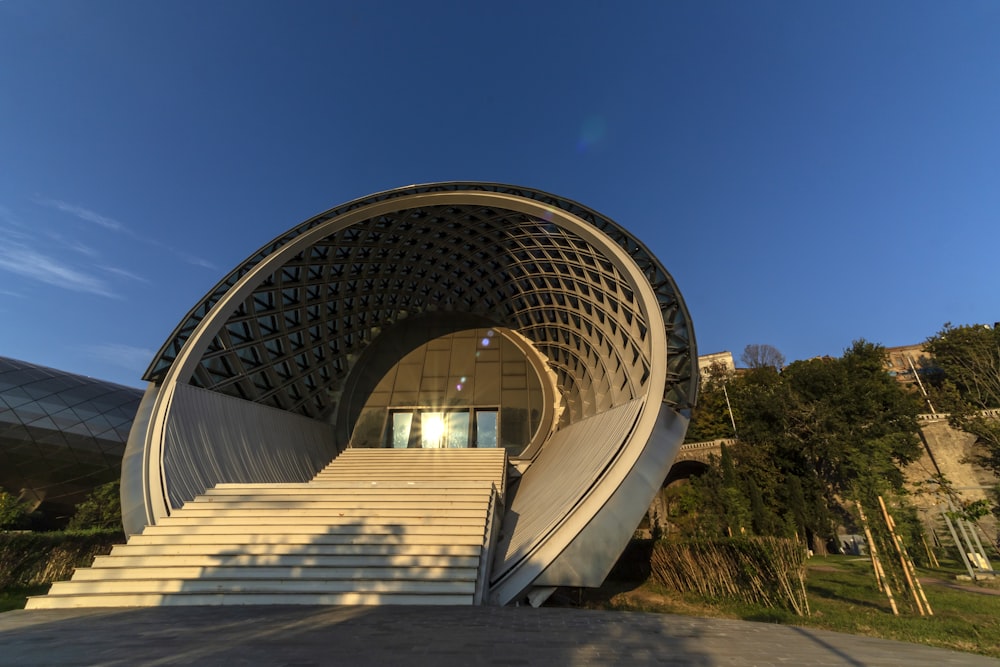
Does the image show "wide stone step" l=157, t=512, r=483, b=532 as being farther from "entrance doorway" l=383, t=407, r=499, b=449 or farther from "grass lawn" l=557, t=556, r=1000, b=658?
"entrance doorway" l=383, t=407, r=499, b=449

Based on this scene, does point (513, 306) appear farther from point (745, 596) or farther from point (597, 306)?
point (745, 596)

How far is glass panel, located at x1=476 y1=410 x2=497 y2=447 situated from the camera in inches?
920

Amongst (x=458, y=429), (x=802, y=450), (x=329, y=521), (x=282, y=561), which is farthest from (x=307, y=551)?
(x=802, y=450)

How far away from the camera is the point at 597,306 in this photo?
1931cm

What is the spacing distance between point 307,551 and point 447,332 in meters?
18.7

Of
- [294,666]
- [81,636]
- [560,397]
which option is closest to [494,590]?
[294,666]

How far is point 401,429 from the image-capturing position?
950 inches

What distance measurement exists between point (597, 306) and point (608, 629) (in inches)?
600

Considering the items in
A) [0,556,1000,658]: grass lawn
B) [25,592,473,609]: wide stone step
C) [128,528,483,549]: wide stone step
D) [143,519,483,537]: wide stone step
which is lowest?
[0,556,1000,658]: grass lawn

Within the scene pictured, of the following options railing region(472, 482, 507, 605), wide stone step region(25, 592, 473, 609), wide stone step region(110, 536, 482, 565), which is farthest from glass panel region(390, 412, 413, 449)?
wide stone step region(25, 592, 473, 609)

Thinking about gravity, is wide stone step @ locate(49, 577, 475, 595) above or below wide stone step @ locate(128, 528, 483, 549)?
below

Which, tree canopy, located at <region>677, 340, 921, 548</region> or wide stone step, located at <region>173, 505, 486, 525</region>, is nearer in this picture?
wide stone step, located at <region>173, 505, 486, 525</region>

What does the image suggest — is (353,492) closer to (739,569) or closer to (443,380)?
(739,569)

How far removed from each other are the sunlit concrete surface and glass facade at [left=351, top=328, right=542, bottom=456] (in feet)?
55.1
